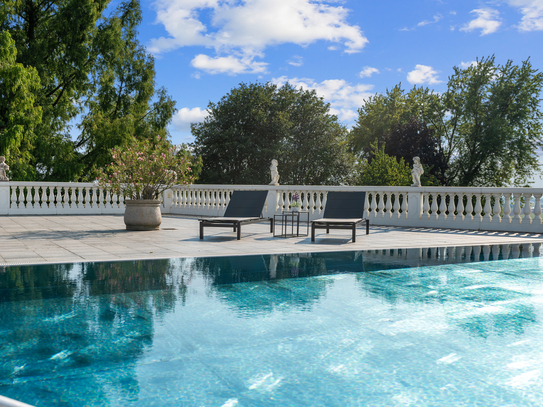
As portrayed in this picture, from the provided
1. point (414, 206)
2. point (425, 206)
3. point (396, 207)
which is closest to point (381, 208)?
point (396, 207)

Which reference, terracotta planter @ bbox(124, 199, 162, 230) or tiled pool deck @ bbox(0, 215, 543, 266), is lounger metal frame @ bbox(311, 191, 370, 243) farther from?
terracotta planter @ bbox(124, 199, 162, 230)

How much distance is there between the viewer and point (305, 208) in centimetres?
1491

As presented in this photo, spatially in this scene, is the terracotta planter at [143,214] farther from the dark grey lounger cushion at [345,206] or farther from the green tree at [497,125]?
the green tree at [497,125]

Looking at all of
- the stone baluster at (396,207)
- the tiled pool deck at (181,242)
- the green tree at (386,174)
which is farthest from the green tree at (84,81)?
the stone baluster at (396,207)

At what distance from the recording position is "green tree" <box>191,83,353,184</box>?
37906mm

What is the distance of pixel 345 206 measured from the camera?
36.7 ft

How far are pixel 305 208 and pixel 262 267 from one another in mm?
8322

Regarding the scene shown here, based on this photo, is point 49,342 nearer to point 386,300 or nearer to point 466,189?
point 386,300

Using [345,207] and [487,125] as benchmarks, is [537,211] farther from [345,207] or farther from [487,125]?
[487,125]

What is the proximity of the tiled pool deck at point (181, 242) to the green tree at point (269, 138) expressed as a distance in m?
25.5

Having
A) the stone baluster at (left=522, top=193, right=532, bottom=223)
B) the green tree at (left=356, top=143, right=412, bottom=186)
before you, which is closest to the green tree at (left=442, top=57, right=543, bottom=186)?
the green tree at (left=356, top=143, right=412, bottom=186)

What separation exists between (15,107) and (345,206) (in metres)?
20.5

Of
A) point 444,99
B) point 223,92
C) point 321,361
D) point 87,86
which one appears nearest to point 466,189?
point 321,361

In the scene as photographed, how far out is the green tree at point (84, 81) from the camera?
2789 centimetres
